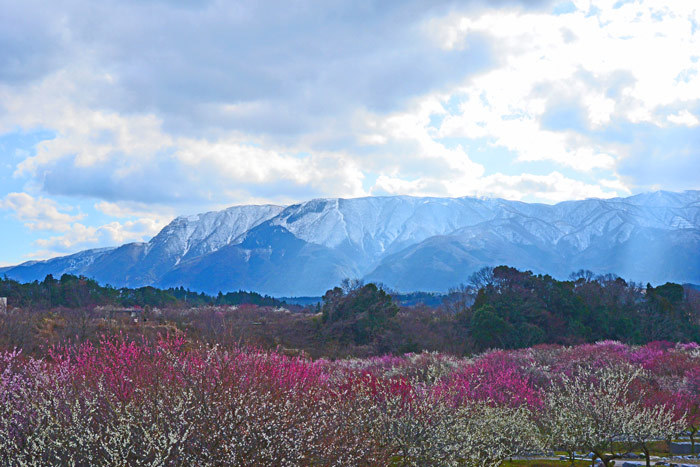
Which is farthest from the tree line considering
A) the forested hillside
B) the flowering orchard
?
the flowering orchard

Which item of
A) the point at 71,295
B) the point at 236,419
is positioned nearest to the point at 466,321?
the point at 236,419

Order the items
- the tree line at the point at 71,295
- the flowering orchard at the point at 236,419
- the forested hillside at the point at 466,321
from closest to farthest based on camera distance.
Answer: the flowering orchard at the point at 236,419 → the forested hillside at the point at 466,321 → the tree line at the point at 71,295

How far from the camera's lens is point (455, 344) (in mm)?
49281

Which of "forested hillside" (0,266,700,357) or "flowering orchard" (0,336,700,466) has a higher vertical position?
"flowering orchard" (0,336,700,466)

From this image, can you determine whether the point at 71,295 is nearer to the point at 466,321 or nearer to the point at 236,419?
the point at 466,321

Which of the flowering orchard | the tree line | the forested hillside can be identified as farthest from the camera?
the tree line

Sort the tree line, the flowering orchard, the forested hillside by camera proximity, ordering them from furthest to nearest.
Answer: the tree line → the forested hillside → the flowering orchard

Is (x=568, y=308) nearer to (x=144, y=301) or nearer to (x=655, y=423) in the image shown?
(x=655, y=423)

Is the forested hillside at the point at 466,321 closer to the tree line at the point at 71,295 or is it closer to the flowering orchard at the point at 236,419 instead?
the tree line at the point at 71,295

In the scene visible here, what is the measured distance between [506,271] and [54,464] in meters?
53.6

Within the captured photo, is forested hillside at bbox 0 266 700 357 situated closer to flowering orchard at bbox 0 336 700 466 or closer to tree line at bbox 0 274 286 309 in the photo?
tree line at bbox 0 274 286 309

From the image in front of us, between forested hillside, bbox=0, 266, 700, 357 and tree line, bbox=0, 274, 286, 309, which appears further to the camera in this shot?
tree line, bbox=0, 274, 286, 309

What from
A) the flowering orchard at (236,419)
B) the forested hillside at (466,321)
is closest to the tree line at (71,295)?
the forested hillside at (466,321)

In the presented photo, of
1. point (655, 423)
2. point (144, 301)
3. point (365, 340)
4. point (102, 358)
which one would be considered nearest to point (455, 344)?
point (365, 340)
